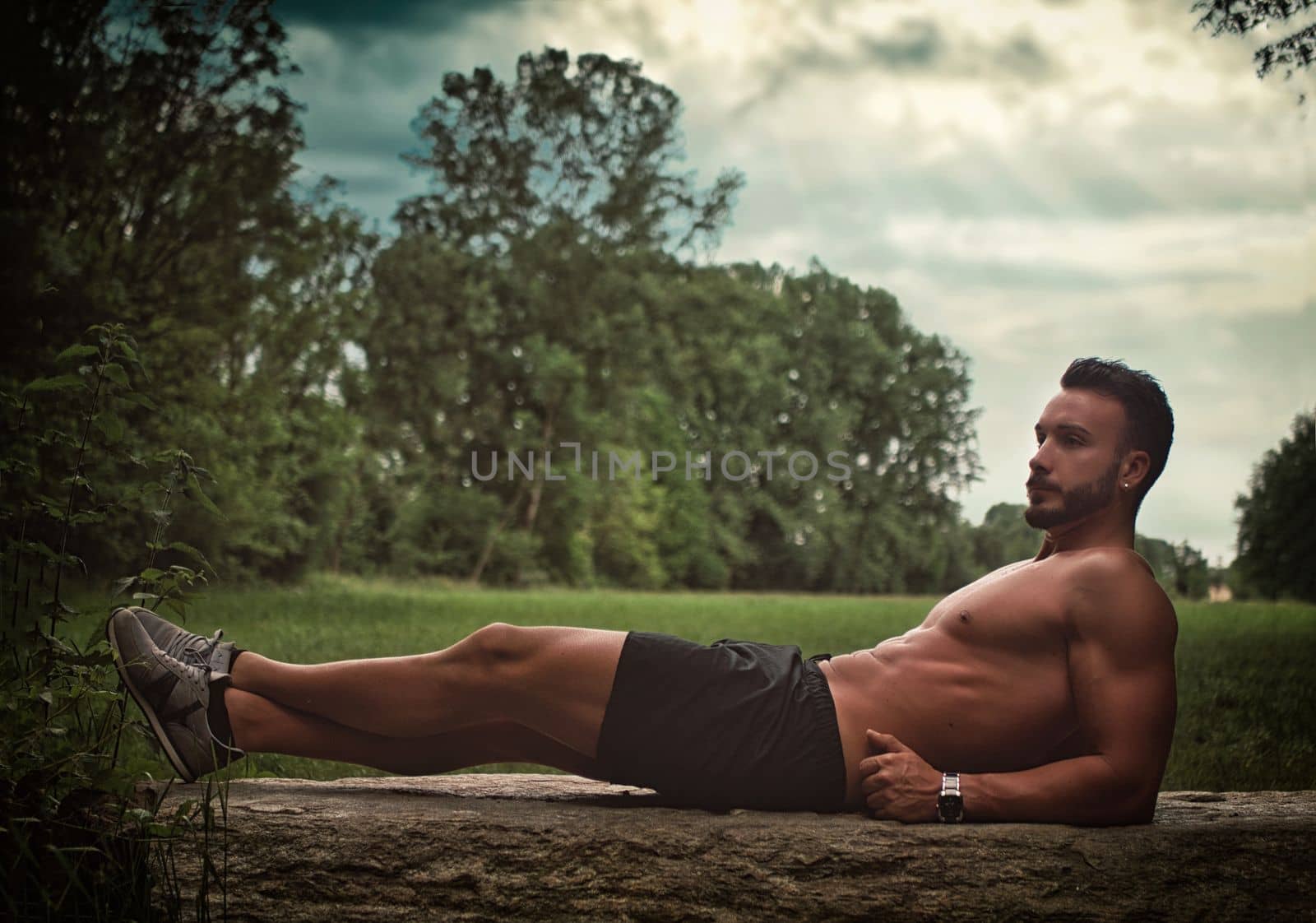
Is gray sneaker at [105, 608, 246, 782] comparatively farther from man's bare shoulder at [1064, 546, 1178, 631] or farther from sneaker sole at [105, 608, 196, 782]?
man's bare shoulder at [1064, 546, 1178, 631]

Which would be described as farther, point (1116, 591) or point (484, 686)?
point (484, 686)

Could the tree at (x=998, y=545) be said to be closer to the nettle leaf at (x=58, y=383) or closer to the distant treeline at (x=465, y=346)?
the distant treeline at (x=465, y=346)

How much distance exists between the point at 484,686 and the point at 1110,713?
1581 millimetres

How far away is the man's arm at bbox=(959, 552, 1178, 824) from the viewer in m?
2.82

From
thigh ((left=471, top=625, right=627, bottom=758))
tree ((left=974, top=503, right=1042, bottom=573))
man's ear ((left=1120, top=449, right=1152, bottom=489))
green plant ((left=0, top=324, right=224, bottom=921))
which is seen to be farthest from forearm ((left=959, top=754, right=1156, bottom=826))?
tree ((left=974, top=503, right=1042, bottom=573))

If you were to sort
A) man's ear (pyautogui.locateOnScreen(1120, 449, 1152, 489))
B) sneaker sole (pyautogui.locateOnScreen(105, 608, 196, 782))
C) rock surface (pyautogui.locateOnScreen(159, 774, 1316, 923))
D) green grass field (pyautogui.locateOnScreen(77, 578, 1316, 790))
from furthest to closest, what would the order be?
green grass field (pyautogui.locateOnScreen(77, 578, 1316, 790))
sneaker sole (pyautogui.locateOnScreen(105, 608, 196, 782))
man's ear (pyautogui.locateOnScreen(1120, 449, 1152, 489))
rock surface (pyautogui.locateOnScreen(159, 774, 1316, 923))

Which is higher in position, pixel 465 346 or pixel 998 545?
pixel 465 346

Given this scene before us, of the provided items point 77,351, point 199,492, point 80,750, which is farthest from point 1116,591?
point 80,750

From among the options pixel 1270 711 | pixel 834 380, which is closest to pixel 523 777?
pixel 1270 711

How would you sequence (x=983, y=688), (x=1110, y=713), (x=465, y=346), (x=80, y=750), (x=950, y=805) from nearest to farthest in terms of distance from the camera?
(x=1110, y=713), (x=950, y=805), (x=983, y=688), (x=80, y=750), (x=465, y=346)

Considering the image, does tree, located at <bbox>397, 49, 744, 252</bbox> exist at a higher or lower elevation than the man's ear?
higher

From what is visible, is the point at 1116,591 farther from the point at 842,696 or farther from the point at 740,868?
the point at 740,868

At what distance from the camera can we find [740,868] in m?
2.82

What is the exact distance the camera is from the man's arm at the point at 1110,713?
2816 mm
